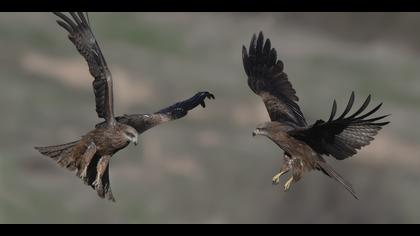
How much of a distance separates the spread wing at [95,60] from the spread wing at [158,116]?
301 millimetres

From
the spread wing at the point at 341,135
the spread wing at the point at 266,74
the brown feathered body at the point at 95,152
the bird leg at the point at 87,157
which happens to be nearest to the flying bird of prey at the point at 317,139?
the spread wing at the point at 341,135

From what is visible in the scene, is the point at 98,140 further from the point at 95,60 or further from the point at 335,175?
the point at 335,175

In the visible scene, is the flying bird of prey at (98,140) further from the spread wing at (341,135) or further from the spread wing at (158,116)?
the spread wing at (341,135)

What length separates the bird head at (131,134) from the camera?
1584 centimetres

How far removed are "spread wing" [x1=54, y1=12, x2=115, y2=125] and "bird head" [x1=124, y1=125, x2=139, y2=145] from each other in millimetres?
237

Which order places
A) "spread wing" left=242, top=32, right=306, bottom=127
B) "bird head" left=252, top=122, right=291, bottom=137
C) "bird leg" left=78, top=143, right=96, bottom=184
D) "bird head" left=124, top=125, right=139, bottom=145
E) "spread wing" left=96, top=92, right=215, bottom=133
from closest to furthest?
"bird head" left=124, top=125, right=139, bottom=145, "bird leg" left=78, top=143, right=96, bottom=184, "bird head" left=252, top=122, right=291, bottom=137, "spread wing" left=96, top=92, right=215, bottom=133, "spread wing" left=242, top=32, right=306, bottom=127

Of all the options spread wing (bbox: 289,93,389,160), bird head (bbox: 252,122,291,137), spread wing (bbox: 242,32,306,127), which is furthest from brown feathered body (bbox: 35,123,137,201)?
spread wing (bbox: 242,32,306,127)

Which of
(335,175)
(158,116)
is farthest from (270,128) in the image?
(158,116)

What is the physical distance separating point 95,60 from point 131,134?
3.76 ft

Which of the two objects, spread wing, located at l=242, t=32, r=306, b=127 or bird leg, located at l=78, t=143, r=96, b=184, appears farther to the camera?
spread wing, located at l=242, t=32, r=306, b=127

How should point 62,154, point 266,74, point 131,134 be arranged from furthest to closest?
1. point 266,74
2. point 62,154
3. point 131,134

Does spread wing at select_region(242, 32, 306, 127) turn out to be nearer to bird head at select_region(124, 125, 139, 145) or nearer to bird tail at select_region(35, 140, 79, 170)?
bird head at select_region(124, 125, 139, 145)

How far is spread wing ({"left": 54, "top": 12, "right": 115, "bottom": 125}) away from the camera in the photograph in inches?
623

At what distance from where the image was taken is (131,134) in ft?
52.1
